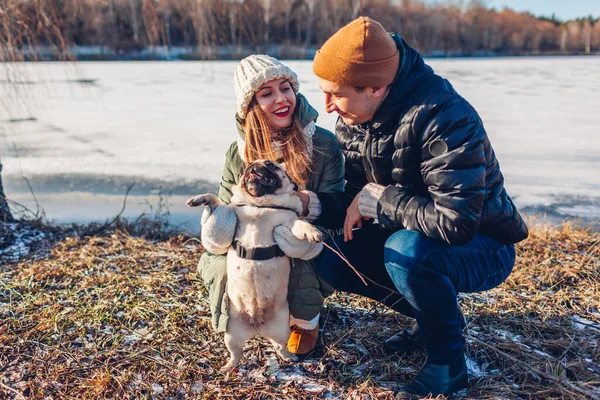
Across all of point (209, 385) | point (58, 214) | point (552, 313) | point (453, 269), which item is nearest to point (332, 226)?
point (453, 269)

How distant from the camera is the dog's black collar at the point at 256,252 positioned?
2.00 m

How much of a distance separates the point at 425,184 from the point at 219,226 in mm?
834

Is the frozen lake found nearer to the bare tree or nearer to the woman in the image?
the bare tree

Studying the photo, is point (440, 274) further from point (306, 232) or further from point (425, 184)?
point (306, 232)

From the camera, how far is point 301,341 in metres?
2.27

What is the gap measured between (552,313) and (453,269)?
3.68 ft

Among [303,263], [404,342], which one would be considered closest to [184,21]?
[303,263]

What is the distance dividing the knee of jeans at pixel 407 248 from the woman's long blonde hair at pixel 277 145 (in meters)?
0.58

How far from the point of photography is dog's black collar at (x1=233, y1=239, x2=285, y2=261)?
2.00 meters

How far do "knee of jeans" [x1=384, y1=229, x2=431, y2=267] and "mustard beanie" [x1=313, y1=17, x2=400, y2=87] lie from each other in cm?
59

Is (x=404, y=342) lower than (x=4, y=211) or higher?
lower

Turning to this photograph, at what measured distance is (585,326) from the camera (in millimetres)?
2545

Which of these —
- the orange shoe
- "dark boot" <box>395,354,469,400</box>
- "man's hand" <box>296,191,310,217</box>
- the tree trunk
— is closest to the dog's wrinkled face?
"man's hand" <box>296,191,310,217</box>

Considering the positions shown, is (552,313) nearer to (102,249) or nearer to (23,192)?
(102,249)
